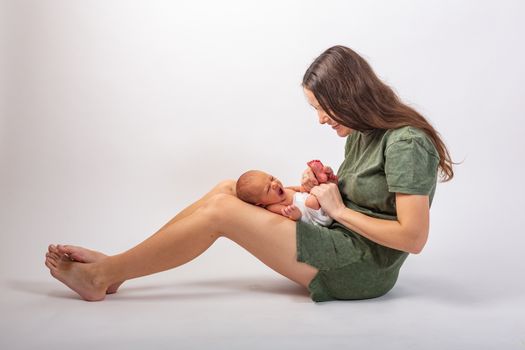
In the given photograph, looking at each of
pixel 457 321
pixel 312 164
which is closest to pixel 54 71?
pixel 312 164

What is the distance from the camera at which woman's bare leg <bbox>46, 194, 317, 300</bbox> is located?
2.92 meters

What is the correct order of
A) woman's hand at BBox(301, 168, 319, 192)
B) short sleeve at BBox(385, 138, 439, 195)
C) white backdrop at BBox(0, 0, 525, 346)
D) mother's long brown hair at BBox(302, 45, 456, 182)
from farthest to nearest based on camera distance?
1. white backdrop at BBox(0, 0, 525, 346)
2. woman's hand at BBox(301, 168, 319, 192)
3. mother's long brown hair at BBox(302, 45, 456, 182)
4. short sleeve at BBox(385, 138, 439, 195)

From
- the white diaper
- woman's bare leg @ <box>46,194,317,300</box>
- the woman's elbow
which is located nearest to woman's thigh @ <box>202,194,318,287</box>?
woman's bare leg @ <box>46,194,317,300</box>

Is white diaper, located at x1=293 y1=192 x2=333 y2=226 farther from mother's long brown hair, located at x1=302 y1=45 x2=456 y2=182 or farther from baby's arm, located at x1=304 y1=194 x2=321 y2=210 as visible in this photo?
mother's long brown hair, located at x1=302 y1=45 x2=456 y2=182

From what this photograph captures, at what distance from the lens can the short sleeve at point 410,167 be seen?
8.95 ft

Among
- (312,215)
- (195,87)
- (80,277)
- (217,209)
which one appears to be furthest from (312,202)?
(195,87)

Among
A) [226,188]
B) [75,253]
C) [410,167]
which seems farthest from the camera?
[226,188]

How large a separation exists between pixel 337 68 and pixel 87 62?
267 cm

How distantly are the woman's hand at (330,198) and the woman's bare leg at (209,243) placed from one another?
0.48ft

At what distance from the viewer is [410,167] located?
2.74m

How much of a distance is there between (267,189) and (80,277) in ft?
2.73

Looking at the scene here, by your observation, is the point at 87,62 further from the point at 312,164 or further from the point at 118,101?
the point at 312,164

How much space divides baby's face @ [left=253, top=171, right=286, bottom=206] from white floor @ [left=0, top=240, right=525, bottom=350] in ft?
1.35

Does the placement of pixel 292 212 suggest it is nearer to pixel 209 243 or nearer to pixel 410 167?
pixel 209 243
